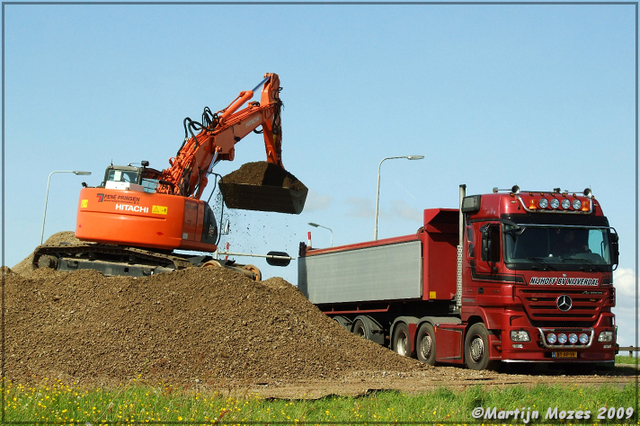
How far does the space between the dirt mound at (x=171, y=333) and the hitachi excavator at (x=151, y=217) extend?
203 centimetres

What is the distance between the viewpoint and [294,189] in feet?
84.1

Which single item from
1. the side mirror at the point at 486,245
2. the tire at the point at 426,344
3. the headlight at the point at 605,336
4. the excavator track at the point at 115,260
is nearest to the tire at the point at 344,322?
the excavator track at the point at 115,260

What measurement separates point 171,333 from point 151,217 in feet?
18.8

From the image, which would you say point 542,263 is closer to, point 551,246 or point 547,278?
point 547,278

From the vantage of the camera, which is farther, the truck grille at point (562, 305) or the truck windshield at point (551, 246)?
the truck windshield at point (551, 246)

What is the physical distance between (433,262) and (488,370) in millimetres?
3249

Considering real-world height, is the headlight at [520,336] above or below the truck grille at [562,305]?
below

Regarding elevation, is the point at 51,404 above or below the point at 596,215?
below

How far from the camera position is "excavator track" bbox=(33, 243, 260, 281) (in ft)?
70.5

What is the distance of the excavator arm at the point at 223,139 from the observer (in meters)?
22.9

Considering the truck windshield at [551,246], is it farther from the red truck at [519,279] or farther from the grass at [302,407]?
the grass at [302,407]

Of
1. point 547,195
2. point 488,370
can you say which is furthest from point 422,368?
point 547,195

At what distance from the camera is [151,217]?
21.3m

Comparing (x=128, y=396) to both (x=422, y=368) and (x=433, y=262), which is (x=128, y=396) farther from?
(x=433, y=262)
